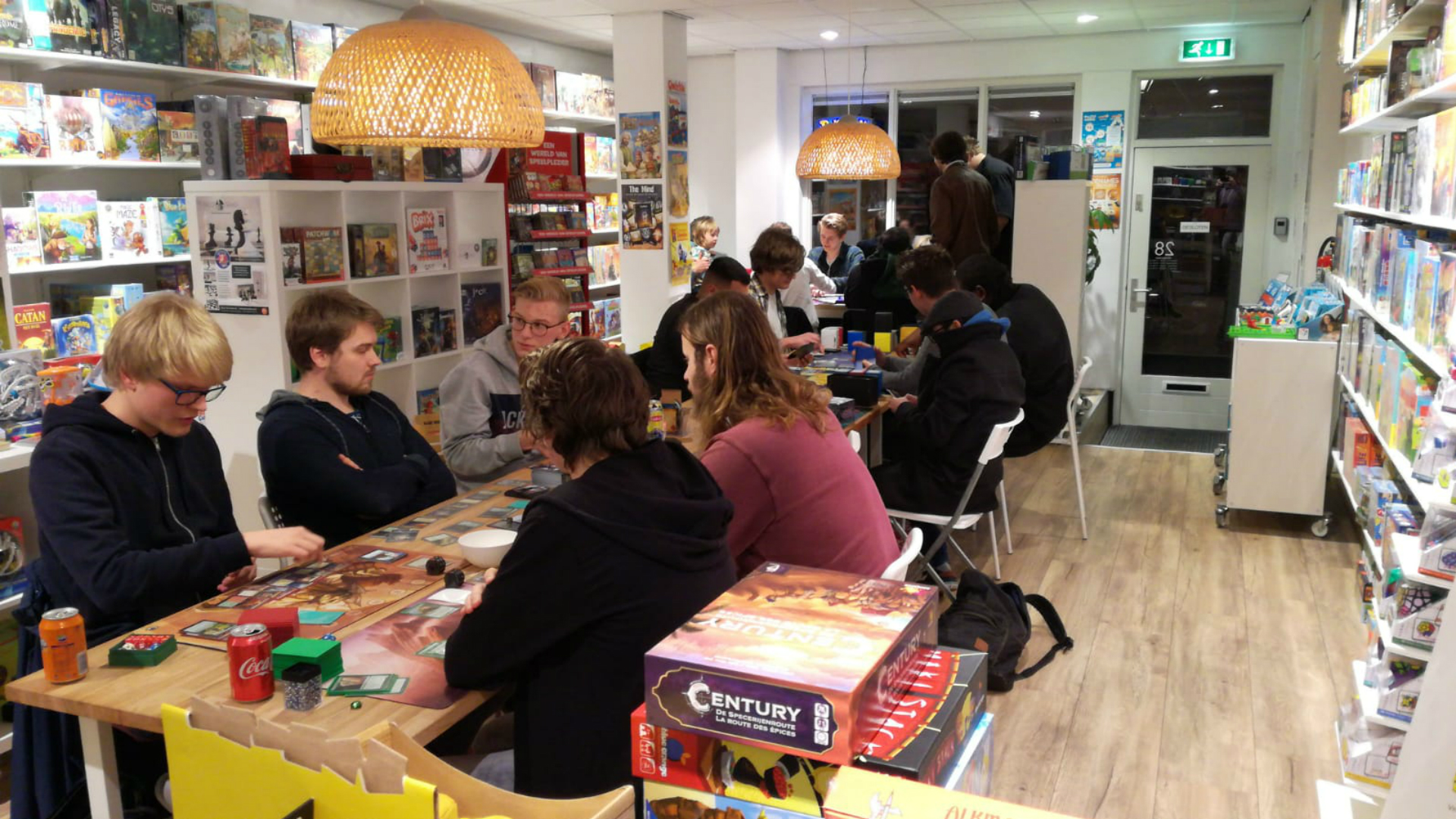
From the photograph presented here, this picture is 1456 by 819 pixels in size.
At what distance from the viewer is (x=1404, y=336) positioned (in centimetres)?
353

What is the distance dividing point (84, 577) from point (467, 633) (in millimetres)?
962

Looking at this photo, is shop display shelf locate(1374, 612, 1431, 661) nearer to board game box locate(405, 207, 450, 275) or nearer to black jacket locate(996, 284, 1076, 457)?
black jacket locate(996, 284, 1076, 457)

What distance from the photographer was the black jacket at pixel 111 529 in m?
2.23

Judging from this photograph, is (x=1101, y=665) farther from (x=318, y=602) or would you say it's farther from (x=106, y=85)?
(x=106, y=85)

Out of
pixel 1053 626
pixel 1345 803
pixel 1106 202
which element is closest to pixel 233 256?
pixel 1053 626

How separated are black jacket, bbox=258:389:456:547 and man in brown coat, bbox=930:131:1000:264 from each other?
15.2 feet

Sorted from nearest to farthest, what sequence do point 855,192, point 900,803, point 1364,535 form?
1. point 900,803
2. point 1364,535
3. point 855,192

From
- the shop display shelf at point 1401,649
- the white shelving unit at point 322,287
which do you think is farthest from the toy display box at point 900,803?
the white shelving unit at point 322,287

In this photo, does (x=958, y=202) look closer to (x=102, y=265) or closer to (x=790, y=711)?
(x=102, y=265)

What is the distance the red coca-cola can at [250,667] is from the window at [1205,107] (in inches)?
325

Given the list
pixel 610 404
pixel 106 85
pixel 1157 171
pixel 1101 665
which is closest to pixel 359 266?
pixel 106 85

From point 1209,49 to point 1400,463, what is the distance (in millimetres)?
5621

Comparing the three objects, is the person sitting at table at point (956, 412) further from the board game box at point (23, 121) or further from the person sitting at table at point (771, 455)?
the board game box at point (23, 121)

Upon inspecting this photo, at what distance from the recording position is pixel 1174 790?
309 centimetres
